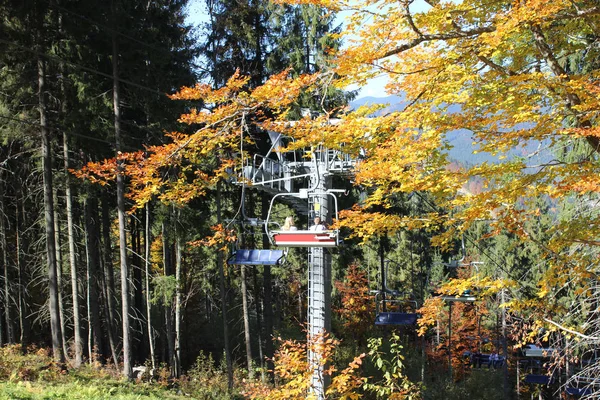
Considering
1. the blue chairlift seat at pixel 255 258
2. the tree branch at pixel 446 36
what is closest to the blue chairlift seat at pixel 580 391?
the tree branch at pixel 446 36

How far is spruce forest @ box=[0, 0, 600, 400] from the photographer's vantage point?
4.90 meters

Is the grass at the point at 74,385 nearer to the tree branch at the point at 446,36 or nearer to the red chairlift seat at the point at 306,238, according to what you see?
the red chairlift seat at the point at 306,238

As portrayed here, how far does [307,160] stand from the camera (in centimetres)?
1414

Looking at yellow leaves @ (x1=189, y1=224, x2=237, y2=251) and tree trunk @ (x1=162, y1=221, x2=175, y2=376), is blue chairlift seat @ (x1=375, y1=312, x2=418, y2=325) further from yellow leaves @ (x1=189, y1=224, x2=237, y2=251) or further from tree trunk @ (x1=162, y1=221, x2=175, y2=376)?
yellow leaves @ (x1=189, y1=224, x2=237, y2=251)

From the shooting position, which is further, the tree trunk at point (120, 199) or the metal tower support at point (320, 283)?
the tree trunk at point (120, 199)

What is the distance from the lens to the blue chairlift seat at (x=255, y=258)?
11366 mm

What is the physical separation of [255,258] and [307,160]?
12.9ft

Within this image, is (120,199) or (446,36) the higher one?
(446,36)

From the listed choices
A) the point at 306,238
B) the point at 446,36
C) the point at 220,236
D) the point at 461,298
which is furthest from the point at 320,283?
the point at 446,36

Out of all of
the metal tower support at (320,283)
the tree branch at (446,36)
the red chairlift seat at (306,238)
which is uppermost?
the tree branch at (446,36)

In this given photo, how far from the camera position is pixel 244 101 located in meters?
6.11

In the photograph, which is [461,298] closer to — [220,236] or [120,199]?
[220,236]

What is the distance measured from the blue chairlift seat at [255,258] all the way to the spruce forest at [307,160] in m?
0.07

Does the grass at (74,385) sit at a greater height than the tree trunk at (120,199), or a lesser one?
lesser
